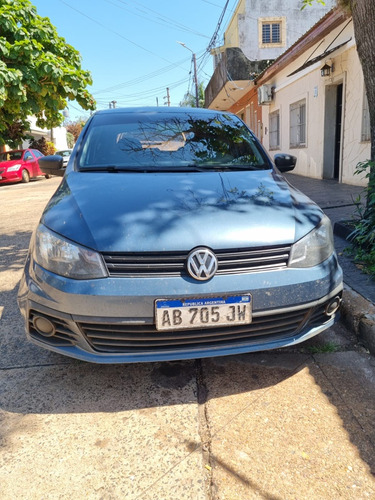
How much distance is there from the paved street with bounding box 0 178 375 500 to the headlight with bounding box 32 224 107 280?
668mm

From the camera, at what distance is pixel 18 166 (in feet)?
56.2

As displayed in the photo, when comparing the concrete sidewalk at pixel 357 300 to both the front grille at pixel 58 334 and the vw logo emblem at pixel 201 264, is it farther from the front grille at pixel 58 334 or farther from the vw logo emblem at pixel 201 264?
the front grille at pixel 58 334

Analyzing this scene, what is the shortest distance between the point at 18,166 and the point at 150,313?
17448 millimetres

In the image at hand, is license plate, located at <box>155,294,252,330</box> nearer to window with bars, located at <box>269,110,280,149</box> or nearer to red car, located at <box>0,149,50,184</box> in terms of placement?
window with bars, located at <box>269,110,280,149</box>

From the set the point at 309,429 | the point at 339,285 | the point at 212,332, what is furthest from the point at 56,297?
the point at 339,285

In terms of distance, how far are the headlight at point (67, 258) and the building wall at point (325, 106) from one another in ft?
24.2

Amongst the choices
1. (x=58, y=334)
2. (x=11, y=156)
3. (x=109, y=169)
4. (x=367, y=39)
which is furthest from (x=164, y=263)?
(x=11, y=156)

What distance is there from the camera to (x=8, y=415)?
6.15 feet

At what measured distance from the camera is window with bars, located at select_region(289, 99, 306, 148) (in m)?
11.3

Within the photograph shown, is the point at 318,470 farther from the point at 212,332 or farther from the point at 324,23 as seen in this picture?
the point at 324,23

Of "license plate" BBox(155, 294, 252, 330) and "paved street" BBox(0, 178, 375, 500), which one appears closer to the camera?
"paved street" BBox(0, 178, 375, 500)

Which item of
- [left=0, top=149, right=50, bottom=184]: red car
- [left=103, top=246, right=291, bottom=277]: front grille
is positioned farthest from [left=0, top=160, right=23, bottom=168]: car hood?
[left=103, top=246, right=291, bottom=277]: front grille

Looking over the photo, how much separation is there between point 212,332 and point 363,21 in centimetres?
322

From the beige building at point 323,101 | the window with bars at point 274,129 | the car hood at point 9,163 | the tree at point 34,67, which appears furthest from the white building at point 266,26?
the tree at point 34,67
